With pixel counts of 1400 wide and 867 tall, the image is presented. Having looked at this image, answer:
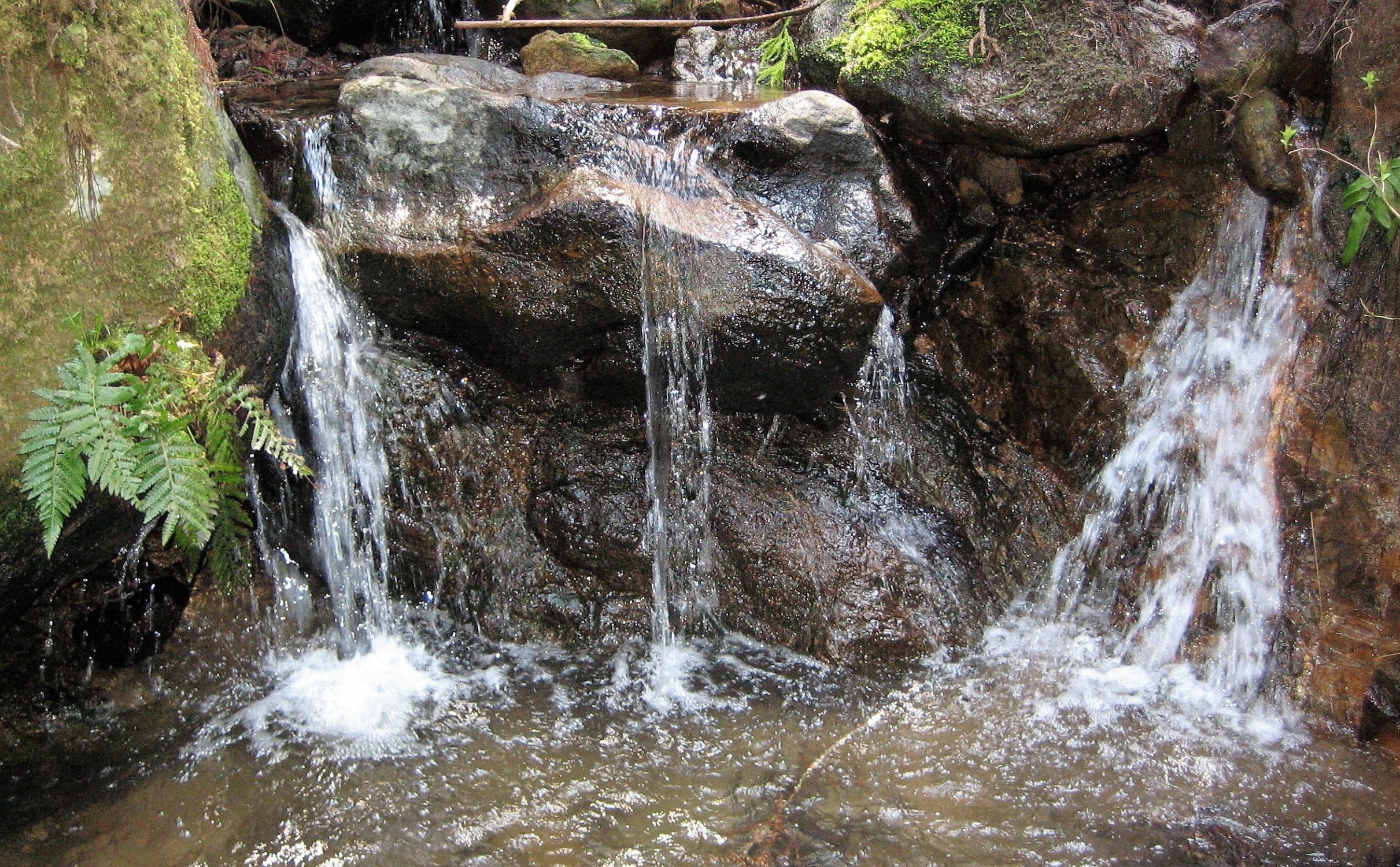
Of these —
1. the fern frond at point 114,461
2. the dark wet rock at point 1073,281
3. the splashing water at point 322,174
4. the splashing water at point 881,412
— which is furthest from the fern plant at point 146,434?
the dark wet rock at point 1073,281

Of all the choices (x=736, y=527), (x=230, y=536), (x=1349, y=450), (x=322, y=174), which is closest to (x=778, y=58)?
(x=322, y=174)

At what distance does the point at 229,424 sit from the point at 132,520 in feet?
2.05

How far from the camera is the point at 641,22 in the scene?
6480 mm

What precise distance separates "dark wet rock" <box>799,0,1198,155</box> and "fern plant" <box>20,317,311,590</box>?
3.96 m

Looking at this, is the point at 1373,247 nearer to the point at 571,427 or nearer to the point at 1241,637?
the point at 1241,637

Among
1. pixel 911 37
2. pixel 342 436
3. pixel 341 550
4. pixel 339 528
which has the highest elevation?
pixel 911 37

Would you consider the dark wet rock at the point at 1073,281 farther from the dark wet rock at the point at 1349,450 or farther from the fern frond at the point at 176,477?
the fern frond at the point at 176,477

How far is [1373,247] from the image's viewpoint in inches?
170

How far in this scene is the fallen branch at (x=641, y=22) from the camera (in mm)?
6238

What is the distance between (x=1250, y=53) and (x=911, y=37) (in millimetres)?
1853

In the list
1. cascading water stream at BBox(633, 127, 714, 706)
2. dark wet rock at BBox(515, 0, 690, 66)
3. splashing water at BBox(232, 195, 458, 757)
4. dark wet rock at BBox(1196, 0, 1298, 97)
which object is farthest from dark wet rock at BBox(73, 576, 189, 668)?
dark wet rock at BBox(1196, 0, 1298, 97)

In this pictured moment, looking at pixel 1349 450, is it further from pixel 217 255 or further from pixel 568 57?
pixel 568 57

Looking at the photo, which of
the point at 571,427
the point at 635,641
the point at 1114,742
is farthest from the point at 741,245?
the point at 1114,742

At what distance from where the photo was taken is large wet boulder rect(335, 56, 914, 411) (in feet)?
14.2
